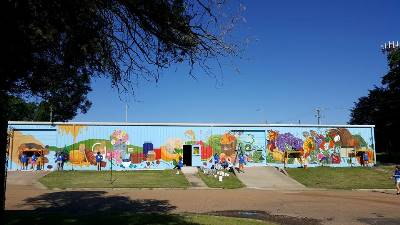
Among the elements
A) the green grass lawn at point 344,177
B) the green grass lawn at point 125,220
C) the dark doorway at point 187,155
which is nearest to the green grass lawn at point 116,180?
the dark doorway at point 187,155

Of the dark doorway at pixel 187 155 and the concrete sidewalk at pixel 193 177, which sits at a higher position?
the dark doorway at pixel 187 155

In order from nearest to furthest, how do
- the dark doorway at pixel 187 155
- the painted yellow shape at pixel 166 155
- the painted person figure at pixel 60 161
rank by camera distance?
the painted person figure at pixel 60 161, the painted yellow shape at pixel 166 155, the dark doorway at pixel 187 155

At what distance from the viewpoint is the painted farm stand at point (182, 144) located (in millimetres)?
37406

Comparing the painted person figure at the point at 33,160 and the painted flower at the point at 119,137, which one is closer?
the painted person figure at the point at 33,160

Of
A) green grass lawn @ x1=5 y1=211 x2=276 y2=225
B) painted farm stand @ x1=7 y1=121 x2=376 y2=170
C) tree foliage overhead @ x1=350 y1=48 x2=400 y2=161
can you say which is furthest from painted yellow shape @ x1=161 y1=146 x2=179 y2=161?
tree foliage overhead @ x1=350 y1=48 x2=400 y2=161

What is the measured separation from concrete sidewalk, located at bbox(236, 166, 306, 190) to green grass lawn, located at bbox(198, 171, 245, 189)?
0.54 metres

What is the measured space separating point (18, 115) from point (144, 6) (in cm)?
6091

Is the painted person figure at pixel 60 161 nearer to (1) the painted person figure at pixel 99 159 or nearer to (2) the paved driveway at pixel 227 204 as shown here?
(1) the painted person figure at pixel 99 159

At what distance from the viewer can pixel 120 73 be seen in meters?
9.88

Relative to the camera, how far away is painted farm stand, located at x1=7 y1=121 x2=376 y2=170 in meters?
37.4

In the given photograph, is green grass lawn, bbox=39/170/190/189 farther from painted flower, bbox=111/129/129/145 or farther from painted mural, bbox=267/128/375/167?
painted mural, bbox=267/128/375/167

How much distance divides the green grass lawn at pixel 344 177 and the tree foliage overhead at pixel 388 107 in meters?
20.7

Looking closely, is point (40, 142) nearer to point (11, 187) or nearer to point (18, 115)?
point (11, 187)

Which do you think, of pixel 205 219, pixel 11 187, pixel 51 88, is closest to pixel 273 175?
pixel 11 187
